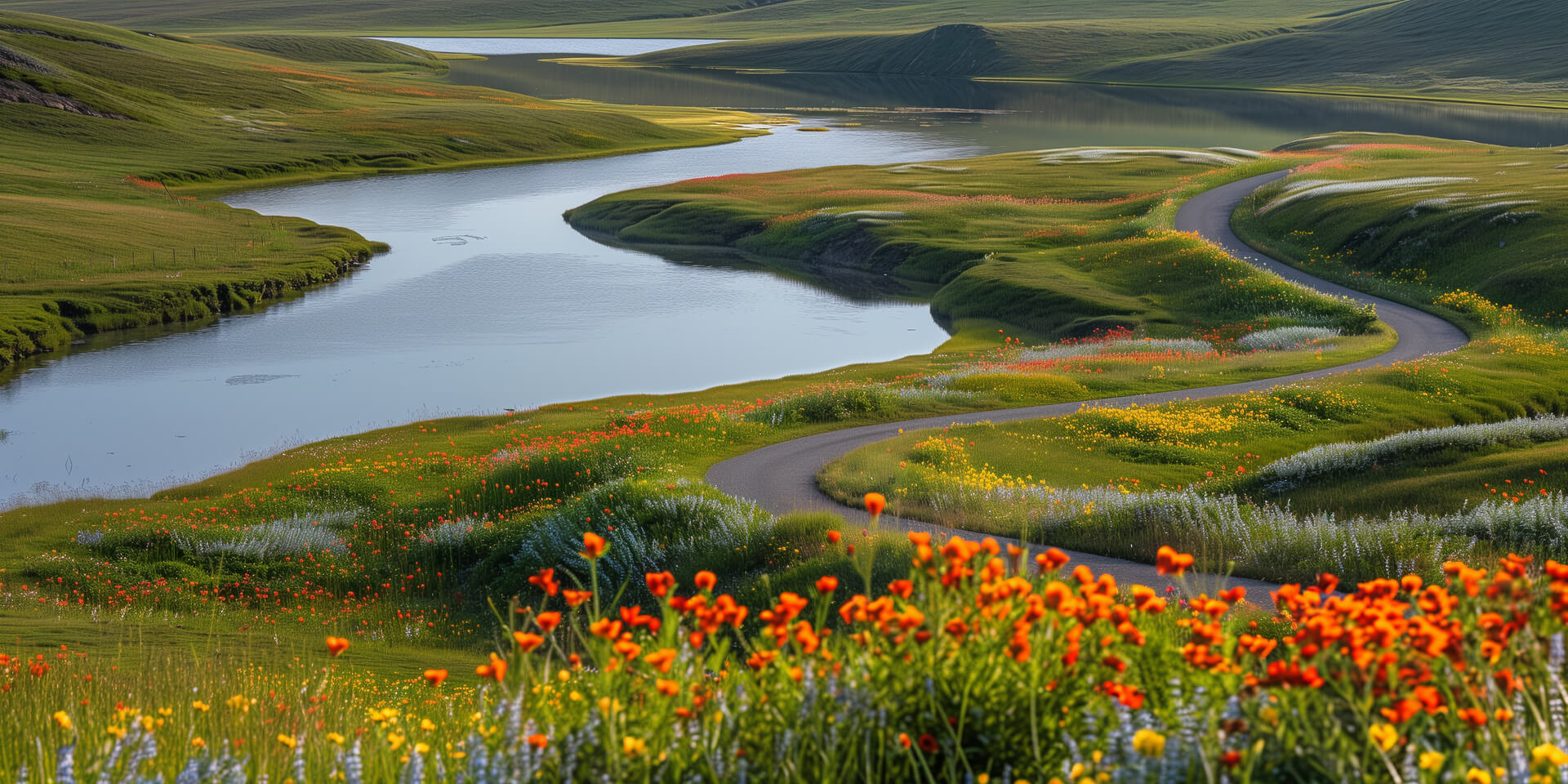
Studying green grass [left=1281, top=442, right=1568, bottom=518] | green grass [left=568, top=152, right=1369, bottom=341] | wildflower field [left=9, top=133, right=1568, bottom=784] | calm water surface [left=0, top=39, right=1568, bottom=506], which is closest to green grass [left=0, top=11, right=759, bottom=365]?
calm water surface [left=0, top=39, right=1568, bottom=506]

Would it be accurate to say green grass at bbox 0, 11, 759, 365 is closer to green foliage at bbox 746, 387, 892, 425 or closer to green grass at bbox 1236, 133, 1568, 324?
green foliage at bbox 746, 387, 892, 425

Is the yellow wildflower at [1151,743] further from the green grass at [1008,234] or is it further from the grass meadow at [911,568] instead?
the green grass at [1008,234]

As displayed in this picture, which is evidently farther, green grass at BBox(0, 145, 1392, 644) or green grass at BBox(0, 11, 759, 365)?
green grass at BBox(0, 11, 759, 365)

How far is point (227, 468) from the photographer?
1455 inches

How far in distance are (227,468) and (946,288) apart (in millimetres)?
43250

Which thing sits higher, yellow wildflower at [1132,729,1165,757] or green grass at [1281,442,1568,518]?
yellow wildflower at [1132,729,1165,757]

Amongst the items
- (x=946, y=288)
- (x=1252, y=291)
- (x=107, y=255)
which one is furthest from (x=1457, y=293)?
(x=107, y=255)

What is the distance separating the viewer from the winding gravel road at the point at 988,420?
1958 cm

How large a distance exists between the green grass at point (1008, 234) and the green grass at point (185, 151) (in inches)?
1147

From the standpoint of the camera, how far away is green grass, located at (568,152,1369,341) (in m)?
57.7

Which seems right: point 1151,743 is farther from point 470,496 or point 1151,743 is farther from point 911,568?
point 470,496

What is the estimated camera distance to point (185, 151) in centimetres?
11344

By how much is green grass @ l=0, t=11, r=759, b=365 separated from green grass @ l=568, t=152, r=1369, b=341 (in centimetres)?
2913

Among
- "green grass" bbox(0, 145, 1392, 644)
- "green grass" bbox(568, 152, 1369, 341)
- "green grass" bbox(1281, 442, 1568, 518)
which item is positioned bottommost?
"green grass" bbox(0, 145, 1392, 644)
